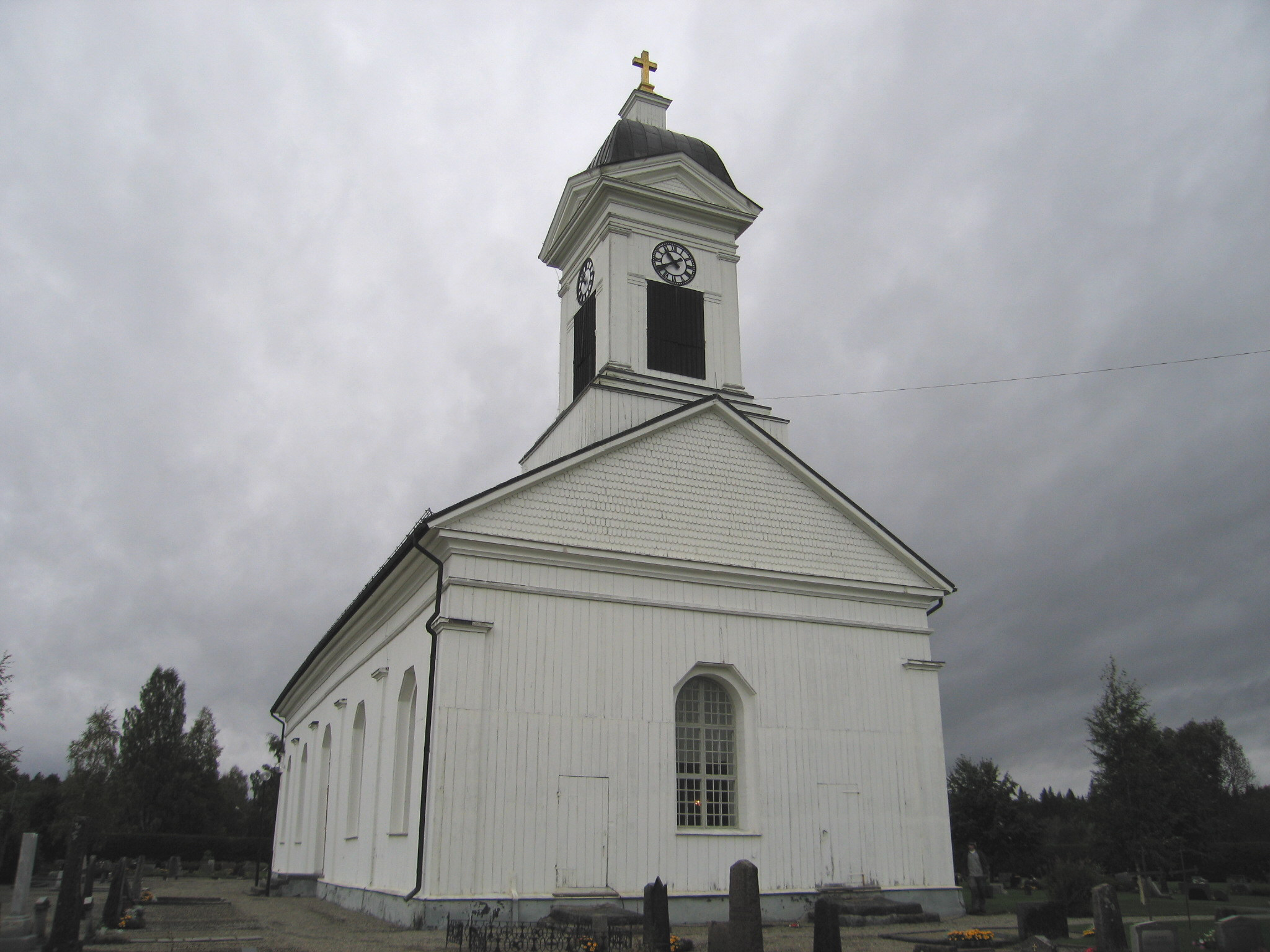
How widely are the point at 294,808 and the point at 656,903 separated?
24.1 metres

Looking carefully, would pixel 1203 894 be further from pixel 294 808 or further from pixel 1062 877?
pixel 294 808

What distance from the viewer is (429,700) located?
1545 centimetres

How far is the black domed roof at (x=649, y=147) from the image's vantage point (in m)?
23.6

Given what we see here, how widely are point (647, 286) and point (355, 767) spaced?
13.2 m

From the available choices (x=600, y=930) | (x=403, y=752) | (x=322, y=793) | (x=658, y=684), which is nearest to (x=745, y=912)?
(x=600, y=930)

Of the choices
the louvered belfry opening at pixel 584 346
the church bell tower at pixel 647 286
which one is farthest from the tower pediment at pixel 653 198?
the louvered belfry opening at pixel 584 346

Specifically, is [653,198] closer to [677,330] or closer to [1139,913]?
[677,330]

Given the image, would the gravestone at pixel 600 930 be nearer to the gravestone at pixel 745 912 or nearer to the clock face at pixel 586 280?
the gravestone at pixel 745 912

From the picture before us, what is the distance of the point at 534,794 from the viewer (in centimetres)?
1535

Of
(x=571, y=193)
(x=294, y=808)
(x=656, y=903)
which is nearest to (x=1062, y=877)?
(x=656, y=903)

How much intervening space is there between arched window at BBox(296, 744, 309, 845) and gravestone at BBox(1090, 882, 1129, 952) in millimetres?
24107

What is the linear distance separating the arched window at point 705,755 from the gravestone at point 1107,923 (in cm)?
712

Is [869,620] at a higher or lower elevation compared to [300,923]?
higher

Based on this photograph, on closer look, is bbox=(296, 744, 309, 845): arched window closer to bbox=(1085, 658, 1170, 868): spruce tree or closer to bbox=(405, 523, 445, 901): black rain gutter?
bbox=(405, 523, 445, 901): black rain gutter
